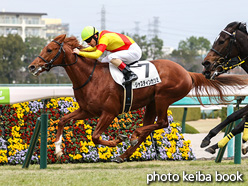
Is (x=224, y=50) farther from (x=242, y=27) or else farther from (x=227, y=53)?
(x=242, y=27)

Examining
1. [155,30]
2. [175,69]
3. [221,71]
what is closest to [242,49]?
[221,71]

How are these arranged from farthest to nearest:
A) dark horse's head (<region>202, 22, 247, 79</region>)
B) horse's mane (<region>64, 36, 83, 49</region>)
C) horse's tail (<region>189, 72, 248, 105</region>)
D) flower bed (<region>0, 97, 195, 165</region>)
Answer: flower bed (<region>0, 97, 195, 165</region>) → horse's tail (<region>189, 72, 248, 105</region>) → horse's mane (<region>64, 36, 83, 49</region>) → dark horse's head (<region>202, 22, 247, 79</region>)

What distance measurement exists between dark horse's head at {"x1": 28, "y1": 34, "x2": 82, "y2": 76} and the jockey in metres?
0.17

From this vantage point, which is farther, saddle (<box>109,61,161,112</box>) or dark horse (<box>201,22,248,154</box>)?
saddle (<box>109,61,161,112</box>)

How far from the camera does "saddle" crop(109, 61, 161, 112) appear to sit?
223 inches

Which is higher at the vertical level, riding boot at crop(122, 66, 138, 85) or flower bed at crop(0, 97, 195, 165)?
riding boot at crop(122, 66, 138, 85)

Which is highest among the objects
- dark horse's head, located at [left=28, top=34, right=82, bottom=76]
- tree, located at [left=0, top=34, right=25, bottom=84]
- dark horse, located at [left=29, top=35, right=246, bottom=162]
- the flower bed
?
dark horse's head, located at [left=28, top=34, right=82, bottom=76]

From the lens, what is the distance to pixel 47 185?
446cm

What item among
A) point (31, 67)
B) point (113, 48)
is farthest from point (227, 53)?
point (31, 67)

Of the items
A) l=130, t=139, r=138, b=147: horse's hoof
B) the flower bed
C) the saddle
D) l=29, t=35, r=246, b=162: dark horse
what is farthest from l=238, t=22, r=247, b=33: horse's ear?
the flower bed

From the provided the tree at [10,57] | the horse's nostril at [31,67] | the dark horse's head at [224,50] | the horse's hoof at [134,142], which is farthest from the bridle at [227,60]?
the tree at [10,57]

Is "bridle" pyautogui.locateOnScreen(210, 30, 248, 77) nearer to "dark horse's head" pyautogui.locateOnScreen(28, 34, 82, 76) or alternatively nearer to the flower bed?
"dark horse's head" pyautogui.locateOnScreen(28, 34, 82, 76)

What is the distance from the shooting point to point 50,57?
5.59 metres

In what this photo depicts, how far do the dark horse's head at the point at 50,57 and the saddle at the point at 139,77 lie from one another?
60 centimetres
